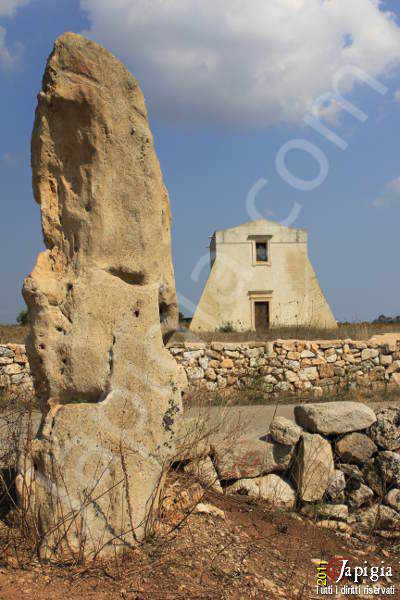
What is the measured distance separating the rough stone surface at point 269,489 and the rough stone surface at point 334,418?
657 mm

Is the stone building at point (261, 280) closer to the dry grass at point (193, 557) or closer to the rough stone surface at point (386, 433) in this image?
the rough stone surface at point (386, 433)

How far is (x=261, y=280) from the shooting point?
937 inches

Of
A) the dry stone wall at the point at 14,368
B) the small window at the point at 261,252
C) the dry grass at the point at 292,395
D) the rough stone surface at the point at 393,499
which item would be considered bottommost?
the rough stone surface at the point at 393,499

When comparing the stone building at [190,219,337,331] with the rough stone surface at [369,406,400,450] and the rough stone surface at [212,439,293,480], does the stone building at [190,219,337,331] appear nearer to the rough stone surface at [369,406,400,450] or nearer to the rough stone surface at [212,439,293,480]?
the rough stone surface at [369,406,400,450]

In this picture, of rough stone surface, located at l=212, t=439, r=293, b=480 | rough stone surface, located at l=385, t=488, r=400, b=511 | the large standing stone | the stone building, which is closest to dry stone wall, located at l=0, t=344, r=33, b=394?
rough stone surface, located at l=212, t=439, r=293, b=480

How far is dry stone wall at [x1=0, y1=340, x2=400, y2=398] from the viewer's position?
33.6 feet

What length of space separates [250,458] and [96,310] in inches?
87.7

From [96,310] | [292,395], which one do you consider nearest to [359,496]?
[96,310]

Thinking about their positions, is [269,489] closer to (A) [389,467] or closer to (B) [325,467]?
(B) [325,467]

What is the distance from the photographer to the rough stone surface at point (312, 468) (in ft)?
15.5

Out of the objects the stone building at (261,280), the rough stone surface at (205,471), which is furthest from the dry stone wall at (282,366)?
the stone building at (261,280)

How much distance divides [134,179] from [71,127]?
1.63 ft

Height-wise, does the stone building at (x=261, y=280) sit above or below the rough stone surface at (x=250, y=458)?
above

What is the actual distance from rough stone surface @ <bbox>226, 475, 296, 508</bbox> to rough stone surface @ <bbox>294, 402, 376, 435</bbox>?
66cm
